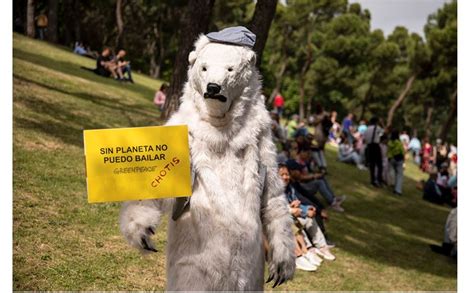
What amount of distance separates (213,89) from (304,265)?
171 inches

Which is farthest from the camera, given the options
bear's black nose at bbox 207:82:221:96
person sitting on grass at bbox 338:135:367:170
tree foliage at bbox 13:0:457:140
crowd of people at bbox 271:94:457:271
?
tree foliage at bbox 13:0:457:140

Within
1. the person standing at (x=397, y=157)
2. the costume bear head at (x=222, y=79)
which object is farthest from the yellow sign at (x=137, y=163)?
the person standing at (x=397, y=157)

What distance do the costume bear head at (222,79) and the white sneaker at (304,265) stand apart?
3952mm

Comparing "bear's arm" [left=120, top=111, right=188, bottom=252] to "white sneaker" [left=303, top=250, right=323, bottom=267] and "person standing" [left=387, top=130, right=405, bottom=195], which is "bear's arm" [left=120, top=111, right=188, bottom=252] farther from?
"person standing" [left=387, top=130, right=405, bottom=195]

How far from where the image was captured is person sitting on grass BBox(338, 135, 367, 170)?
16328mm

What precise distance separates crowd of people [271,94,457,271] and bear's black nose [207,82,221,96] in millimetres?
2962

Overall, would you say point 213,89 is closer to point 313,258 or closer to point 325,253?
point 313,258

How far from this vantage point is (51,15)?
985 inches

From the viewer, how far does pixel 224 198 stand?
3010 mm

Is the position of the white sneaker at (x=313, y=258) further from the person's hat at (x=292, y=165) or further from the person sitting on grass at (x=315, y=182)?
the person sitting on grass at (x=315, y=182)

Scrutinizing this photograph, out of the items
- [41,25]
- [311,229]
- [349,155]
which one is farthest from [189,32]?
[41,25]

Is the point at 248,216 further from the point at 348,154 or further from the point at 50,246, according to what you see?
the point at 348,154

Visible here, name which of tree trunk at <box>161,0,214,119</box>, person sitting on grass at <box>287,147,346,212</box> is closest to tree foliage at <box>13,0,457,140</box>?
person sitting on grass at <box>287,147,346,212</box>

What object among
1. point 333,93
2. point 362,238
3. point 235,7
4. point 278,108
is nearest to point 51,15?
point 278,108
